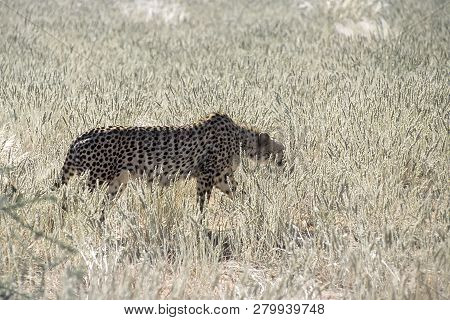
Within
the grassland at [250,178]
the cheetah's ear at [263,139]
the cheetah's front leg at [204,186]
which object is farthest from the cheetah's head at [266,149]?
the cheetah's front leg at [204,186]

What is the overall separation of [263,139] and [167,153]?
879mm

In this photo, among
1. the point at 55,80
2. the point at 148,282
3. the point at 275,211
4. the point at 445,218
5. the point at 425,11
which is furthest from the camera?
the point at 425,11

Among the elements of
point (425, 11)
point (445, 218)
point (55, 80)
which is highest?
point (425, 11)

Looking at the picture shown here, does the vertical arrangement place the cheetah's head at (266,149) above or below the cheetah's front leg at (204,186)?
above

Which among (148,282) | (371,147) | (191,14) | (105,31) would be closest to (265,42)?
(105,31)

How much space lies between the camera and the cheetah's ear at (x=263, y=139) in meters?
5.04

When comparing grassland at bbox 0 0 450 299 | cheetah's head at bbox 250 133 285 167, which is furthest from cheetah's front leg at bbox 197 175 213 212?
cheetah's head at bbox 250 133 285 167

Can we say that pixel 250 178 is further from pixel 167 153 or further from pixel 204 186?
pixel 167 153

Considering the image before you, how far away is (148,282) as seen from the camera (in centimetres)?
309

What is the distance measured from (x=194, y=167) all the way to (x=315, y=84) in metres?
3.29

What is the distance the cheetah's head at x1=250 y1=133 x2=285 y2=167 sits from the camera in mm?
5039

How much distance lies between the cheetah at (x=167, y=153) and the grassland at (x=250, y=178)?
15 centimetres

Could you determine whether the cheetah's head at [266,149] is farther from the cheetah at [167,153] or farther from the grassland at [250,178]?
the grassland at [250,178]

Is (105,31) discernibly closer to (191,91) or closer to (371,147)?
(191,91)
